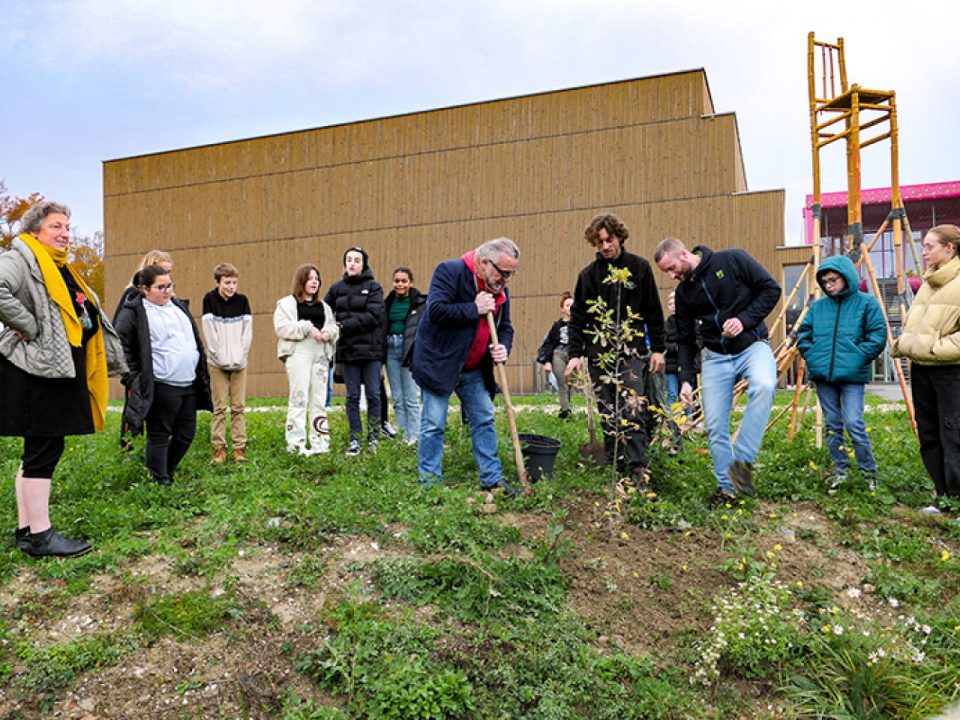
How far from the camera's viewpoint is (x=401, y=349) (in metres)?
7.28

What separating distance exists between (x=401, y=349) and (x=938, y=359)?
15.8ft

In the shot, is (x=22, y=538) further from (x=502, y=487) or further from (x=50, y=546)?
(x=502, y=487)

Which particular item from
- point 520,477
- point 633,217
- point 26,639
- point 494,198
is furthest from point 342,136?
point 26,639

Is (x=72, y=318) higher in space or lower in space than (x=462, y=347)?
higher

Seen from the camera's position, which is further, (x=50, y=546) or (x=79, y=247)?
(x=79, y=247)

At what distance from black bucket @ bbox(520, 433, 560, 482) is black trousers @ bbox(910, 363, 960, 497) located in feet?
8.36

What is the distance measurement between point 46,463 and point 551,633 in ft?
9.47

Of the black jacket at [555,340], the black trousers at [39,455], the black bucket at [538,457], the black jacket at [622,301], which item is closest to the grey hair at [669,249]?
the black jacket at [622,301]

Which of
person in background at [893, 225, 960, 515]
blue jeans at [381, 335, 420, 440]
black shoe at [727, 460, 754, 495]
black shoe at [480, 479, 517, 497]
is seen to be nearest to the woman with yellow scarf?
black shoe at [480, 479, 517, 497]

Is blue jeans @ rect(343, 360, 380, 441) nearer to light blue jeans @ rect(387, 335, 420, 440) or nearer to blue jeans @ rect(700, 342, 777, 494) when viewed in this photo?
light blue jeans @ rect(387, 335, 420, 440)

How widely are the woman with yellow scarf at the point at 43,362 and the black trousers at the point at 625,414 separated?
3.29 meters

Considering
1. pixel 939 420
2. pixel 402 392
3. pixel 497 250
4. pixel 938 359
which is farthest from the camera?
pixel 402 392

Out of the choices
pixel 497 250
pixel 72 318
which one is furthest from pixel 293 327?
pixel 72 318

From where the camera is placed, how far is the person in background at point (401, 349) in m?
A: 7.26
